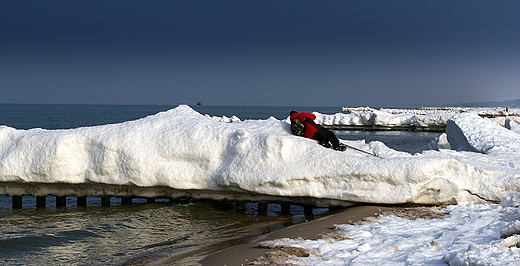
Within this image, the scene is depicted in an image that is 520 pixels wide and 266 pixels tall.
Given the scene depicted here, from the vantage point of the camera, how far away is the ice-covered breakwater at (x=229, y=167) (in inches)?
307

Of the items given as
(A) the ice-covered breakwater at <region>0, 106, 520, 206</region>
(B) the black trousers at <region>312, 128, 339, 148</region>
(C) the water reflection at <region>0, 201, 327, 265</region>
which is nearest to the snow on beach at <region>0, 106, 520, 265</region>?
(A) the ice-covered breakwater at <region>0, 106, 520, 206</region>

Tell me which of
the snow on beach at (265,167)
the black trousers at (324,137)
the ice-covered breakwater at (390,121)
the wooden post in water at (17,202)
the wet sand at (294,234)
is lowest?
the wooden post in water at (17,202)

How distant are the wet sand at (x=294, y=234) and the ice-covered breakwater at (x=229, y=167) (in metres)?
0.42

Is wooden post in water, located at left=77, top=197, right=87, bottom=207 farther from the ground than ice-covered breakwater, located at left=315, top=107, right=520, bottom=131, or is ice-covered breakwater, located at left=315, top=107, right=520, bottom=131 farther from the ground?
ice-covered breakwater, located at left=315, top=107, right=520, bottom=131

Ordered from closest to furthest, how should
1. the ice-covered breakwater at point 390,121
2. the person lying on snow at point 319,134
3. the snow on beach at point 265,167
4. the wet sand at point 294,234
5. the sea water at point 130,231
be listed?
1. the wet sand at point 294,234
2. the sea water at point 130,231
3. the snow on beach at point 265,167
4. the person lying on snow at point 319,134
5. the ice-covered breakwater at point 390,121

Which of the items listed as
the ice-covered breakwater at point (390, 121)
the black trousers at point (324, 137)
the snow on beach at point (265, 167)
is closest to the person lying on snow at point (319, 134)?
the black trousers at point (324, 137)

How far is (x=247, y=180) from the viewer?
27.2 feet

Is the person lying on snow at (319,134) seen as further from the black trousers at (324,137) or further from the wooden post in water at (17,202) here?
the wooden post in water at (17,202)

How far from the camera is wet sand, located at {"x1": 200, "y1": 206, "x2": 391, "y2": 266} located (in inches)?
214

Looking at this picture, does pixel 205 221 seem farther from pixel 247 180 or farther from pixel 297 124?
pixel 297 124

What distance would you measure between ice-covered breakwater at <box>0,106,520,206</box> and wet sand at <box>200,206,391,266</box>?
422 mm

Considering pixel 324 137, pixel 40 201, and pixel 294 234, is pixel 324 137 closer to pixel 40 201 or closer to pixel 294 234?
pixel 294 234

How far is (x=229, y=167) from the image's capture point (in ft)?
27.7

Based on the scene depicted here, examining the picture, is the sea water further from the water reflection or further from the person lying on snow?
the person lying on snow
